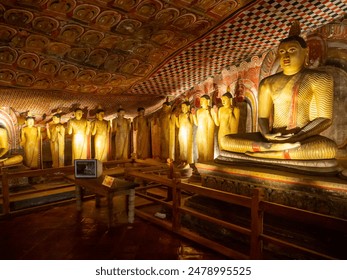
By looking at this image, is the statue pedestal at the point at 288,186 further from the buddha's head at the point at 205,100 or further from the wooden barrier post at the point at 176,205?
the buddha's head at the point at 205,100

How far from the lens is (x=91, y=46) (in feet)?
17.9

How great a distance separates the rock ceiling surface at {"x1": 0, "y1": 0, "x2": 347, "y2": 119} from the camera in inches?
180

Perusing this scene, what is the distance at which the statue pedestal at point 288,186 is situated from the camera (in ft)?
10.2

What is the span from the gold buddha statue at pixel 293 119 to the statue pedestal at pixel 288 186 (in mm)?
256

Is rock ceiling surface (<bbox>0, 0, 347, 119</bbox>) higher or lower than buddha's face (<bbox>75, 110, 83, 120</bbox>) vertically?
higher

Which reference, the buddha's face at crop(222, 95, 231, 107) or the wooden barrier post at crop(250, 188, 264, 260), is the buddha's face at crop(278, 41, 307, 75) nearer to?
the buddha's face at crop(222, 95, 231, 107)

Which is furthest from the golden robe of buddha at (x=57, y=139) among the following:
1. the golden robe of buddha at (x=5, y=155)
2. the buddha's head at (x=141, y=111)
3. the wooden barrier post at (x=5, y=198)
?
the wooden barrier post at (x=5, y=198)

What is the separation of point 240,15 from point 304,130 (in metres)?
2.43

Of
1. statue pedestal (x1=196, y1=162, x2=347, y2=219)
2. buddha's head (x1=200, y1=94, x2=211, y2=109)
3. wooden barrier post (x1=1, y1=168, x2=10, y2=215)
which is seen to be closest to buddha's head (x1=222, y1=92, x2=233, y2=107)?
buddha's head (x1=200, y1=94, x2=211, y2=109)

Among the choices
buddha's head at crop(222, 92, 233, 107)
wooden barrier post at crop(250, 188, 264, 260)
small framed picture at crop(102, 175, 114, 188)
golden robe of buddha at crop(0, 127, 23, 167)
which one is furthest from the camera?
buddha's head at crop(222, 92, 233, 107)

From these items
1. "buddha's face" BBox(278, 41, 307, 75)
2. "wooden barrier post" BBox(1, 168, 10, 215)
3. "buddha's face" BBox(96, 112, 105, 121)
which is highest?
"buddha's face" BBox(278, 41, 307, 75)

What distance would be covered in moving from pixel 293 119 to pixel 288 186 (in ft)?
4.71

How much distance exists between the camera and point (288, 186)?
3.45 m

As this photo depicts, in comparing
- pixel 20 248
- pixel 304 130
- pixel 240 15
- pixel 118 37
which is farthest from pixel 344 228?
pixel 118 37
